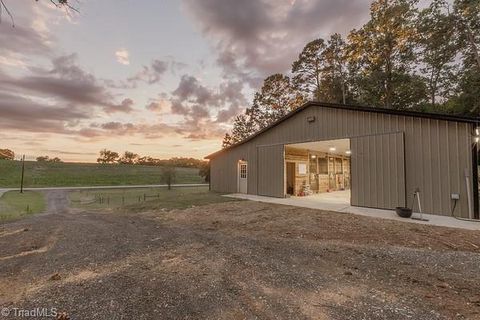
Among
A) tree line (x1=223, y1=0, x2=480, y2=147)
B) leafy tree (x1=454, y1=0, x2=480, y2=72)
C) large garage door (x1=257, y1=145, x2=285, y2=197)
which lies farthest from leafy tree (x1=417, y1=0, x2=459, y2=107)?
large garage door (x1=257, y1=145, x2=285, y2=197)

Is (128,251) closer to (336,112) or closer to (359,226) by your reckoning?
(359,226)

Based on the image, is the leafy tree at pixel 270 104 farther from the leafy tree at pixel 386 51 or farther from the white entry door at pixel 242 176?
the white entry door at pixel 242 176

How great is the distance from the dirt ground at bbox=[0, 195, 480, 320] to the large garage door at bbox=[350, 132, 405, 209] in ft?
8.56

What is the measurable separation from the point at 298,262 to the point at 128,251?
376 cm

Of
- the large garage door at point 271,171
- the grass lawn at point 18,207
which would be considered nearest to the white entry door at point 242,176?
the large garage door at point 271,171

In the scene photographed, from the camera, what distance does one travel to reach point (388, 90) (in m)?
20.9

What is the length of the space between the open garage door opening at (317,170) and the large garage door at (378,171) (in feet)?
9.85

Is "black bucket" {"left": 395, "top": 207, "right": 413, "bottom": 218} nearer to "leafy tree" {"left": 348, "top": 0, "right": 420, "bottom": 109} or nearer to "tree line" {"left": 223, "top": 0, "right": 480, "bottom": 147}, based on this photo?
"tree line" {"left": 223, "top": 0, "right": 480, "bottom": 147}

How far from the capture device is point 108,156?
98.9 m

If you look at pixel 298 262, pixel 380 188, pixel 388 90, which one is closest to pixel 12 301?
pixel 298 262

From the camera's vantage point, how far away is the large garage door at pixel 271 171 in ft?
46.0

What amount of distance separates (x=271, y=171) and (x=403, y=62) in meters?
17.4

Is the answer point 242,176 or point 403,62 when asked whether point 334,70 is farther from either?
point 242,176

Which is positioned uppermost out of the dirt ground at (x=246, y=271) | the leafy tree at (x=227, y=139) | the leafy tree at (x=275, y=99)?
the leafy tree at (x=275, y=99)
